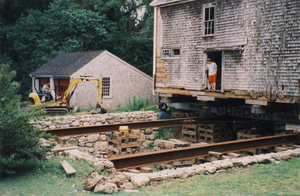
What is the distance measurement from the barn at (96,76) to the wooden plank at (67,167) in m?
14.3

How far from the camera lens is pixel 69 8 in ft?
108

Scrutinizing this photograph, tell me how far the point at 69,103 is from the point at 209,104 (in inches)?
420

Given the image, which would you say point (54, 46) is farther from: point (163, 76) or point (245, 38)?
point (245, 38)

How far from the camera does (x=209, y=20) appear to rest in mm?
15641

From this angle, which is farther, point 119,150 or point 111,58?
point 111,58

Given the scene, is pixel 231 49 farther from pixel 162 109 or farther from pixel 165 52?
pixel 162 109

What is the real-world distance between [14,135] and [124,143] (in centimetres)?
587

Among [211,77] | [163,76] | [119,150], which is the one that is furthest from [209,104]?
[119,150]

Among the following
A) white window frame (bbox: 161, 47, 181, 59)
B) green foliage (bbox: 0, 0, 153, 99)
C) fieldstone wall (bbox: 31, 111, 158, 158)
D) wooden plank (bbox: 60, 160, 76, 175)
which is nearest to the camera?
wooden plank (bbox: 60, 160, 76, 175)

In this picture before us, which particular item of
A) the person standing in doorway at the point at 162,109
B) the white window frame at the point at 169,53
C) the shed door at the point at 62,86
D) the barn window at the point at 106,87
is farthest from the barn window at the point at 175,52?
the shed door at the point at 62,86

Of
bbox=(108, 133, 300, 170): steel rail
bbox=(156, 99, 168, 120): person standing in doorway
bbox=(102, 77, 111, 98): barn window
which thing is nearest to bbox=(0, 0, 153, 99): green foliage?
bbox=(102, 77, 111, 98): barn window

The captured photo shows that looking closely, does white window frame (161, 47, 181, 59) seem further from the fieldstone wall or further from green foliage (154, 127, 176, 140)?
green foliage (154, 127, 176, 140)

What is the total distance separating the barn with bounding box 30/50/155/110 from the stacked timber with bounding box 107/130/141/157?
9868 mm

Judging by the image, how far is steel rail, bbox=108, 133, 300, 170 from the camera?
29.8 ft
